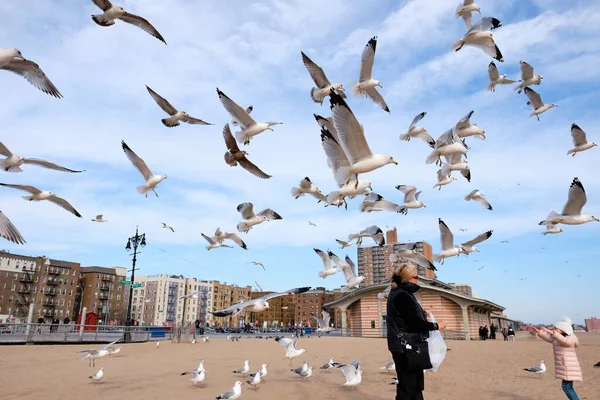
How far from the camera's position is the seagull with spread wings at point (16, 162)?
28.5 feet

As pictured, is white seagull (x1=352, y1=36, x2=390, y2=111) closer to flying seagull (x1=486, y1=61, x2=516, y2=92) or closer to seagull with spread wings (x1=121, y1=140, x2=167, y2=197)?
flying seagull (x1=486, y1=61, x2=516, y2=92)

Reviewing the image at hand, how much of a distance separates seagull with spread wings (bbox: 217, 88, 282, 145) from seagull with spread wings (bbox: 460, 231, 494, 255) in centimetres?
753

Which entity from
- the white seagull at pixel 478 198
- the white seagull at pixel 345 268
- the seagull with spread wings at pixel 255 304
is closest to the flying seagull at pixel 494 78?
the white seagull at pixel 478 198

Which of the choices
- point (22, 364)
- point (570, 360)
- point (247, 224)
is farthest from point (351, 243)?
point (22, 364)

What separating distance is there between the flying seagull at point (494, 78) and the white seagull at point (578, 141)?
2109 mm

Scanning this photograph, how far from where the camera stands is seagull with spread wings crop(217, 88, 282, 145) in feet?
33.1

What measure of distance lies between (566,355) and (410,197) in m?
7.03

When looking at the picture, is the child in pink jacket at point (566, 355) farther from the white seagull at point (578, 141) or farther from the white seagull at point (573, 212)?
the white seagull at point (578, 141)

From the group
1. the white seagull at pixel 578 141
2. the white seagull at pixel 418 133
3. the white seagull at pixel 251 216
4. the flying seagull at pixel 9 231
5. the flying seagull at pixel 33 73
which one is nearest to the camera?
the flying seagull at pixel 9 231

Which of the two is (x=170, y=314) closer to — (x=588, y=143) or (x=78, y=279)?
(x=78, y=279)

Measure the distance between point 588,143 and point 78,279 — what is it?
348ft

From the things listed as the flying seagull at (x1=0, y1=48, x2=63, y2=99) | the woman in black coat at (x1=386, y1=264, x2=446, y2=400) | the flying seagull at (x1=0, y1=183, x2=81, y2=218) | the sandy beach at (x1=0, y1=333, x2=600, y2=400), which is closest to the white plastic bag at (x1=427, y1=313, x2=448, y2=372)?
the woman in black coat at (x1=386, y1=264, x2=446, y2=400)

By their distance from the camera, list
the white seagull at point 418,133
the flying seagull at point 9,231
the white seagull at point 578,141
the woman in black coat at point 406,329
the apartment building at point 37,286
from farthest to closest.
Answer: the apartment building at point 37,286, the white seagull at point 418,133, the white seagull at point 578,141, the flying seagull at point 9,231, the woman in black coat at point 406,329

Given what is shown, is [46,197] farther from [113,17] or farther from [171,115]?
[113,17]
